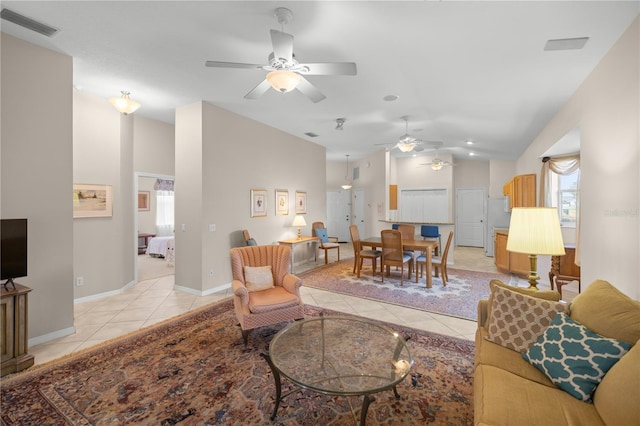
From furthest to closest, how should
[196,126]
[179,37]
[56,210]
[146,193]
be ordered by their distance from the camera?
[146,193] < [196,126] < [56,210] < [179,37]

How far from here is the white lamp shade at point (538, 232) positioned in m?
2.19

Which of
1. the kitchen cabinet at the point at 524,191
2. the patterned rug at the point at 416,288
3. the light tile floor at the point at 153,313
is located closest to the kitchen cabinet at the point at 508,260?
the patterned rug at the point at 416,288

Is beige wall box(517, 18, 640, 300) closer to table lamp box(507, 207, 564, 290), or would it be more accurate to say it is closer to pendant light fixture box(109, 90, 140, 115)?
table lamp box(507, 207, 564, 290)

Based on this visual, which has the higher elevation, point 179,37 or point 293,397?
point 179,37

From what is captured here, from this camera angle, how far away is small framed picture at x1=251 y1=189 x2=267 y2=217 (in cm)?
522

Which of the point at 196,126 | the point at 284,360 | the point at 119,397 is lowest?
the point at 119,397

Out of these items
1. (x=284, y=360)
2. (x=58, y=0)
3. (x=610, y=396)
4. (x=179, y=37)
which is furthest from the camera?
(x=179, y=37)

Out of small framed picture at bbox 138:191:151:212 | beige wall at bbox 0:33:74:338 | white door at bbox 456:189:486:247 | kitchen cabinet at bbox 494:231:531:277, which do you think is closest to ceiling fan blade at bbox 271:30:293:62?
beige wall at bbox 0:33:74:338

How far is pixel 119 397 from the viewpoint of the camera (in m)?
1.98

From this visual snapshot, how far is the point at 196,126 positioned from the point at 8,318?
3114 millimetres

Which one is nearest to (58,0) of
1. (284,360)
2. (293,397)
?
(284,360)

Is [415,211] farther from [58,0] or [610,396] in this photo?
[58,0]

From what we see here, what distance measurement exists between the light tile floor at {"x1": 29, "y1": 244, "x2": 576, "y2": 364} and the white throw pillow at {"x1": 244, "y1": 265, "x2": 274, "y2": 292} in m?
1.04

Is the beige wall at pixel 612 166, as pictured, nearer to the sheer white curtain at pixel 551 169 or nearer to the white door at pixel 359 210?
the sheer white curtain at pixel 551 169
